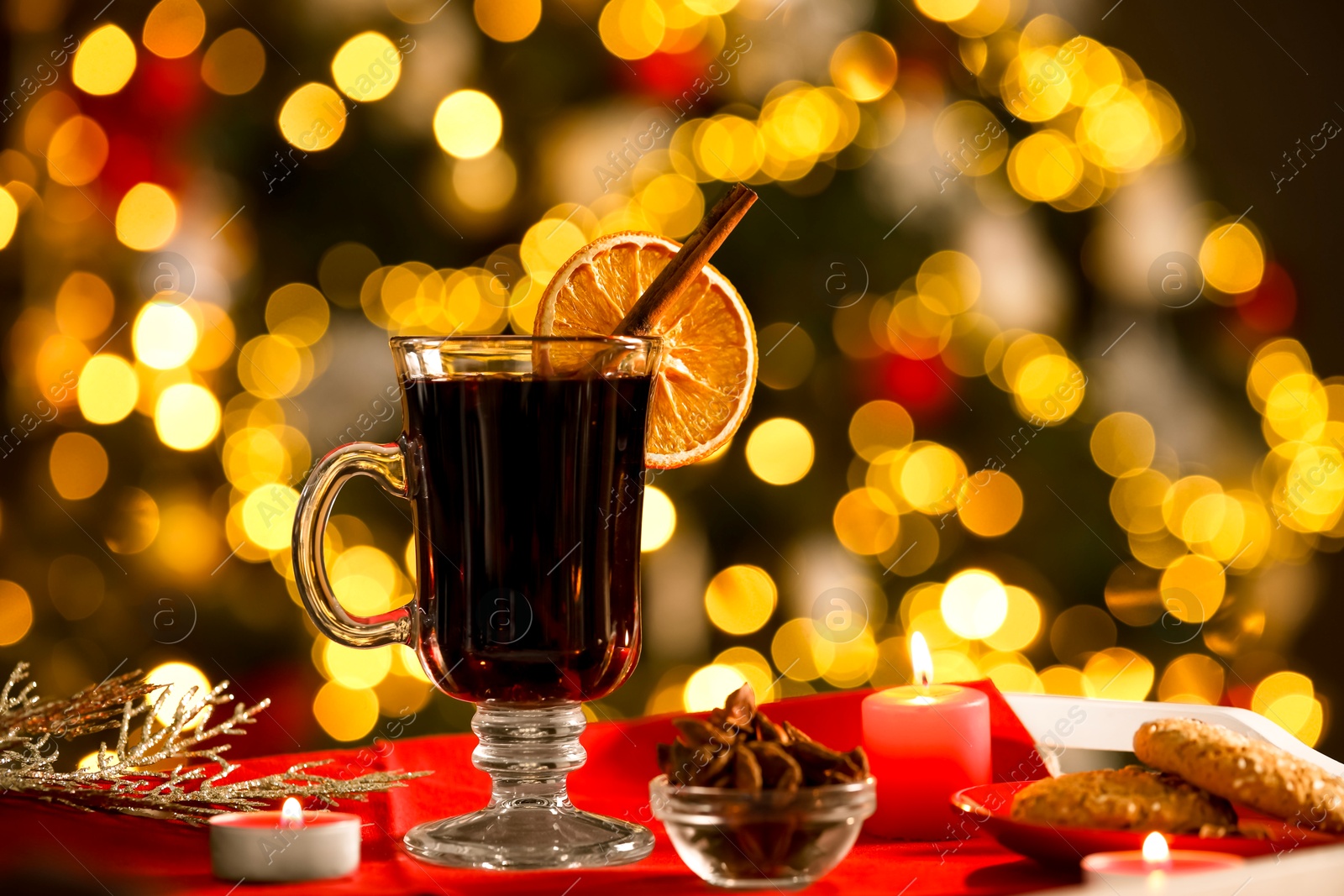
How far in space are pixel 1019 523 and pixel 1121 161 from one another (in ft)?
1.96

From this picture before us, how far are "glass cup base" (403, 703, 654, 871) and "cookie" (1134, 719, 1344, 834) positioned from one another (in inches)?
14.6

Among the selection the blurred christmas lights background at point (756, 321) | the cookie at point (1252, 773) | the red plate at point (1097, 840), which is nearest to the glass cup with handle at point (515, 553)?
the red plate at point (1097, 840)

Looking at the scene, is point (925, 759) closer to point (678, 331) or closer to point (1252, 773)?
point (1252, 773)

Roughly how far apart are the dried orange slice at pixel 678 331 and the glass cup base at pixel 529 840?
1.04 feet

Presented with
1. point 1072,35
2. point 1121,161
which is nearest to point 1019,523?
point 1121,161

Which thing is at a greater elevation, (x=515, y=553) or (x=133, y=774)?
(x=515, y=553)

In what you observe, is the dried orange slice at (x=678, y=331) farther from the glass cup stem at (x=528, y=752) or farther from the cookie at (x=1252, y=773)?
the cookie at (x=1252, y=773)

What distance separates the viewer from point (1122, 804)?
841 mm

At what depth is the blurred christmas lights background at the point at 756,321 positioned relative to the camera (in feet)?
5.54

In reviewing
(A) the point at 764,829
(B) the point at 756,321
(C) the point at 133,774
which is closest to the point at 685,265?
(A) the point at 764,829

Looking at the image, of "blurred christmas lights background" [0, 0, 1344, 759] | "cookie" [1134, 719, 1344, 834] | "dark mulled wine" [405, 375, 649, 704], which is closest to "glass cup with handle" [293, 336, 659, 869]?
"dark mulled wine" [405, 375, 649, 704]

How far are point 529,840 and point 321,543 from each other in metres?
0.28

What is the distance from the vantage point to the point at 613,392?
1.01m

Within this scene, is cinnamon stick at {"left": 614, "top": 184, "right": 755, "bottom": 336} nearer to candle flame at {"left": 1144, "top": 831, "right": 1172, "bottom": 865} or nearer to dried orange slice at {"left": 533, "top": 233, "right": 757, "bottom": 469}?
dried orange slice at {"left": 533, "top": 233, "right": 757, "bottom": 469}
